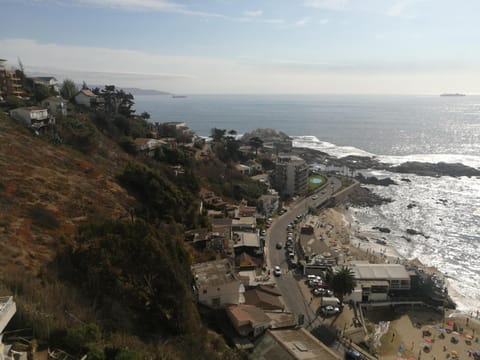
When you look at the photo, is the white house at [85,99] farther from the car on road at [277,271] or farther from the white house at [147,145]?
the car on road at [277,271]

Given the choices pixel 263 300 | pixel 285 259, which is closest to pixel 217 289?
pixel 263 300

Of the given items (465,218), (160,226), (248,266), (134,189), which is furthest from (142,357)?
(465,218)

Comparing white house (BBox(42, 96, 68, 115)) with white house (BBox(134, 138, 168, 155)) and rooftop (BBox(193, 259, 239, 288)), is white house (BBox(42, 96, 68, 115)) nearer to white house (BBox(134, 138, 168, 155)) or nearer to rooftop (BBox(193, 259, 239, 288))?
white house (BBox(134, 138, 168, 155))

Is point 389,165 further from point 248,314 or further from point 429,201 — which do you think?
point 248,314

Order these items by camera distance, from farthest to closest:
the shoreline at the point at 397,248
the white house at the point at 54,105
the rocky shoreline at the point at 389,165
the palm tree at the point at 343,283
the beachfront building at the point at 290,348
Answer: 1. the rocky shoreline at the point at 389,165
2. the white house at the point at 54,105
3. the shoreline at the point at 397,248
4. the palm tree at the point at 343,283
5. the beachfront building at the point at 290,348

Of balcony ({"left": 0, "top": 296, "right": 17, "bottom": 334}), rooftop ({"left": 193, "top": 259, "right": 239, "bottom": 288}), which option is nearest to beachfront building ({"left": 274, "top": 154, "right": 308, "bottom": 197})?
rooftop ({"left": 193, "top": 259, "right": 239, "bottom": 288})

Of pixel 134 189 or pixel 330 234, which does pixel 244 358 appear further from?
pixel 330 234

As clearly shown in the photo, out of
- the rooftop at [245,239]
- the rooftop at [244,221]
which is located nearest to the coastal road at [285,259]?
the rooftop at [245,239]
